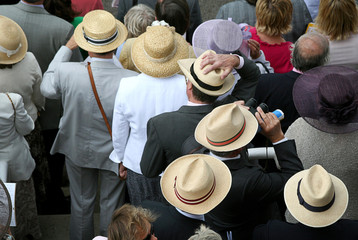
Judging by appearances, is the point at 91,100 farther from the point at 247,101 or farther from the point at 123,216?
the point at 123,216

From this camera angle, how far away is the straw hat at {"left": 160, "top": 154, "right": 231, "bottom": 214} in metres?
2.62

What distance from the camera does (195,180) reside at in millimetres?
2617

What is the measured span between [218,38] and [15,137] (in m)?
1.62

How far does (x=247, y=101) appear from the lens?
3.45m

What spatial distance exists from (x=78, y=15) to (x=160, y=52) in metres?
2.04

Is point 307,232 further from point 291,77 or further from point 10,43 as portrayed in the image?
point 10,43

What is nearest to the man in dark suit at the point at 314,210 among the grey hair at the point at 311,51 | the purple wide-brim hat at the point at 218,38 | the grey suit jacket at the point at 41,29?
the grey hair at the point at 311,51

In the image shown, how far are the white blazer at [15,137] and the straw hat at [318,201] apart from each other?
200cm

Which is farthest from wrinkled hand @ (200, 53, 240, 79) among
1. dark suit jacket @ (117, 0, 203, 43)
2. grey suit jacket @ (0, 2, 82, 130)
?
dark suit jacket @ (117, 0, 203, 43)

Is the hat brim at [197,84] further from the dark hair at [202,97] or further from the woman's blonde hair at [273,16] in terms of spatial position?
the woman's blonde hair at [273,16]

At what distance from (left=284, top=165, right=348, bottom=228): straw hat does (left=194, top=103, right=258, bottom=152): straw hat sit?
1.26 ft

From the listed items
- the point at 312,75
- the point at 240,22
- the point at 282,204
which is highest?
the point at 312,75

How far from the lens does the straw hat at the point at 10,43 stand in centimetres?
386

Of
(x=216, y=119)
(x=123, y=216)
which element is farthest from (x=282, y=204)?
(x=123, y=216)
